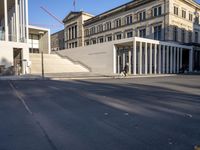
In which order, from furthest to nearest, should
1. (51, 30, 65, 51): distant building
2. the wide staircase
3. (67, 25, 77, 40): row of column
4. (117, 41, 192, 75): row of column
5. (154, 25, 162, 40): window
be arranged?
(51, 30, 65, 51): distant building
(67, 25, 77, 40): row of column
(154, 25, 162, 40): window
(117, 41, 192, 75): row of column
the wide staircase

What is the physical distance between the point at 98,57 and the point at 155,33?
1640cm

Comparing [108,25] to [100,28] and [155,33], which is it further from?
[155,33]

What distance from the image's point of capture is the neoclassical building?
1407 inches

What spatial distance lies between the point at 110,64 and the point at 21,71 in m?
13.5

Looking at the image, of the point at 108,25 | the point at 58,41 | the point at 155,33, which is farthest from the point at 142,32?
the point at 58,41

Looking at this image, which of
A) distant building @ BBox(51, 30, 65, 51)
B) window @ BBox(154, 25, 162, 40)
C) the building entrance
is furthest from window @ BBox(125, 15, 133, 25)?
distant building @ BBox(51, 30, 65, 51)

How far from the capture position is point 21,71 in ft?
97.5

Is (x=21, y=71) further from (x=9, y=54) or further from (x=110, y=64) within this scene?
(x=110, y=64)

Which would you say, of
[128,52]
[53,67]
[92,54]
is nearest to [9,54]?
[53,67]

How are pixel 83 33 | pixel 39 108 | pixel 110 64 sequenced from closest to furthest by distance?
1. pixel 39 108
2. pixel 110 64
3. pixel 83 33

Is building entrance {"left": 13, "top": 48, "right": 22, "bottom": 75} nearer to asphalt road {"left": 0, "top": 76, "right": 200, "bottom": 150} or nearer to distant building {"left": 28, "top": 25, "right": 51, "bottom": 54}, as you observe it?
distant building {"left": 28, "top": 25, "right": 51, "bottom": 54}

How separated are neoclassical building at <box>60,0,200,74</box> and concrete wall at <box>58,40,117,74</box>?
1.97 ft

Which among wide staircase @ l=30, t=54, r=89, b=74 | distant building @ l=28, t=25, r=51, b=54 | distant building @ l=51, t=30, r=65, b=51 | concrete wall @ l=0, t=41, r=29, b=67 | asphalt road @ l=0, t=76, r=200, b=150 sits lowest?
asphalt road @ l=0, t=76, r=200, b=150

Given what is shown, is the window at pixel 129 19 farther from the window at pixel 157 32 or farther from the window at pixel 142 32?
the window at pixel 157 32
